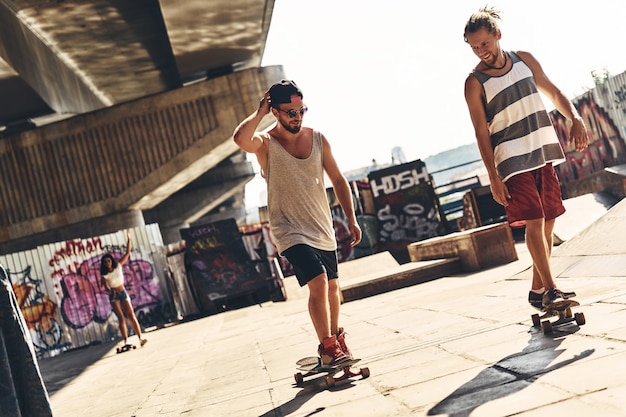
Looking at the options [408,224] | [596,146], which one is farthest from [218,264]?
[596,146]

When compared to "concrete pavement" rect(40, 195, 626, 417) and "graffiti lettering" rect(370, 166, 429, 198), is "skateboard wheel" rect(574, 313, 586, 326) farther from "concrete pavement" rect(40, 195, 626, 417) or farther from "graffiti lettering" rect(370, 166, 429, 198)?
"graffiti lettering" rect(370, 166, 429, 198)

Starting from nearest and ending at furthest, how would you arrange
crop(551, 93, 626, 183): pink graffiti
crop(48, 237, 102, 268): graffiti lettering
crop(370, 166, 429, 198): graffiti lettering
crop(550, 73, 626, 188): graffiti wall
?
crop(550, 73, 626, 188): graffiti wall, crop(551, 93, 626, 183): pink graffiti, crop(48, 237, 102, 268): graffiti lettering, crop(370, 166, 429, 198): graffiti lettering

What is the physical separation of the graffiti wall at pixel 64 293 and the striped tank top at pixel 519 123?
49.3 ft

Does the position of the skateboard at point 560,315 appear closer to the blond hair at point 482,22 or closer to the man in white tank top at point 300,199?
the man in white tank top at point 300,199

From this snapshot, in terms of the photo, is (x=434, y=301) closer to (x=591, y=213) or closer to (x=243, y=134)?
(x=243, y=134)

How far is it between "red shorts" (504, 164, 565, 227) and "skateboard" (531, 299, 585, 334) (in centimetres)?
55

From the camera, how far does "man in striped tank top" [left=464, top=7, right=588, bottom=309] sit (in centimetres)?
451

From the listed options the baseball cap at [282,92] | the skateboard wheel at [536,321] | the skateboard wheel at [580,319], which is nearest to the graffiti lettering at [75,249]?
the baseball cap at [282,92]

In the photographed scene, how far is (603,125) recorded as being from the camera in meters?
17.4

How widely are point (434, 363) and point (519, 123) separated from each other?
1556 mm

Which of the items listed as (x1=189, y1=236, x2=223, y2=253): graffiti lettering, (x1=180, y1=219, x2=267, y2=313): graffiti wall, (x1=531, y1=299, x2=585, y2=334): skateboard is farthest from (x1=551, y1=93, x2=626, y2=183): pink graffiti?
(x1=531, y1=299, x2=585, y2=334): skateboard

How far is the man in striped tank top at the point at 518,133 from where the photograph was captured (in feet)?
14.8

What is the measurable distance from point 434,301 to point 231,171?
34.8 metres

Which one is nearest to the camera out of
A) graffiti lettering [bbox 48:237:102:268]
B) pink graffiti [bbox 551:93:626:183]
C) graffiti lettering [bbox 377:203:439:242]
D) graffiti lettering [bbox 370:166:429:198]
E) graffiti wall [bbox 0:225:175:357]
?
pink graffiti [bbox 551:93:626:183]
